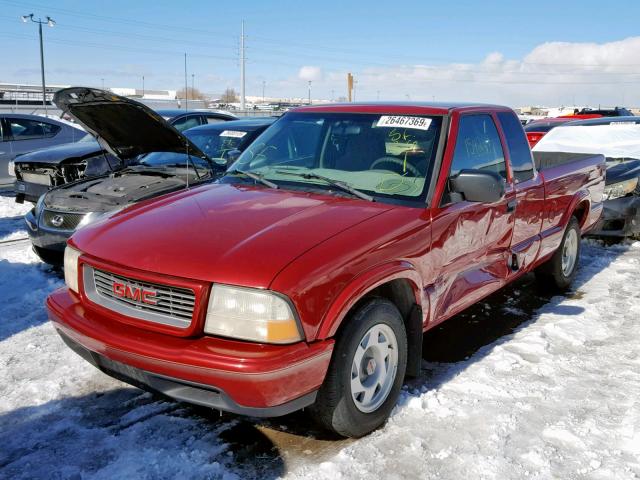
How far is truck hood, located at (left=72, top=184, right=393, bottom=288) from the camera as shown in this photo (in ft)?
8.82

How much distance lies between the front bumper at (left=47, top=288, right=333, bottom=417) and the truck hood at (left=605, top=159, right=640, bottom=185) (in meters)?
6.48

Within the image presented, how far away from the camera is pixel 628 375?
398 centimetres

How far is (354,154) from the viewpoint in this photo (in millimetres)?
3912

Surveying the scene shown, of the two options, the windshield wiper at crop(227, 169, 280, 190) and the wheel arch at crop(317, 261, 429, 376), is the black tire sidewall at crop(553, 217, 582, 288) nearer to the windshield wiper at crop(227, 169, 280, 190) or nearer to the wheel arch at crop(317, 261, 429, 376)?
the wheel arch at crop(317, 261, 429, 376)

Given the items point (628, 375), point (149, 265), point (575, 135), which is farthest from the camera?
point (575, 135)

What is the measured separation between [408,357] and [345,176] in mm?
1212

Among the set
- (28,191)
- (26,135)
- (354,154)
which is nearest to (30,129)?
(26,135)

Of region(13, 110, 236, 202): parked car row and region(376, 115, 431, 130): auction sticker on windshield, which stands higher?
region(376, 115, 431, 130): auction sticker on windshield

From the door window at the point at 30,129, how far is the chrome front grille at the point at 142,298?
415 inches

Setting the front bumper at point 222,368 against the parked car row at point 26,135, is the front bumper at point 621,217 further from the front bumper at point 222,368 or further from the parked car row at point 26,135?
the parked car row at point 26,135

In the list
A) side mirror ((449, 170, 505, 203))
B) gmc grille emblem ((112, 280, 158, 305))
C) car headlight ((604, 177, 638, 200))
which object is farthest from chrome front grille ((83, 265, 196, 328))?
car headlight ((604, 177, 638, 200))

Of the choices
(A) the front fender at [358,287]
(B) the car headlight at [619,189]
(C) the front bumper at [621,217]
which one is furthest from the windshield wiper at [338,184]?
(B) the car headlight at [619,189]

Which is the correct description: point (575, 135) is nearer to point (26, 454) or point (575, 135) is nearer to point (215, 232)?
point (215, 232)

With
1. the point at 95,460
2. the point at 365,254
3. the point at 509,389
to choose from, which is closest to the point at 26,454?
the point at 95,460
